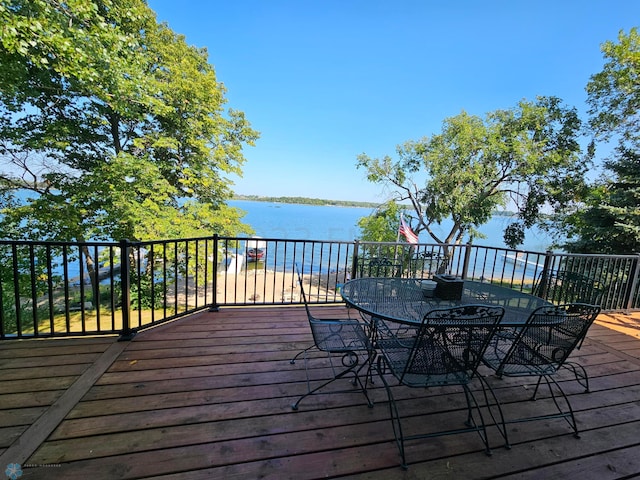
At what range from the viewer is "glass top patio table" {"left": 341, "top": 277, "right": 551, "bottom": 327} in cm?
181

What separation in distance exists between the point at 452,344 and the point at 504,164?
39.2 ft

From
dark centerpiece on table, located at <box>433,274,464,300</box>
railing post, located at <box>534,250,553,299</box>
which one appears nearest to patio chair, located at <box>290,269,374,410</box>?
dark centerpiece on table, located at <box>433,274,464,300</box>

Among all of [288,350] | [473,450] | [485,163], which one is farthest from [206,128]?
[485,163]

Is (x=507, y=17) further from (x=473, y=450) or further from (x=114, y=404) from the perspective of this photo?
(x=114, y=404)

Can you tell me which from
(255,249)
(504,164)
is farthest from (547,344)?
(504,164)

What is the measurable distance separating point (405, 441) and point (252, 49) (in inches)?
401

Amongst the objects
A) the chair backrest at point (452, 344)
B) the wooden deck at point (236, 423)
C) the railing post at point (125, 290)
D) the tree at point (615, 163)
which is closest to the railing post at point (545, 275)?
the wooden deck at point (236, 423)

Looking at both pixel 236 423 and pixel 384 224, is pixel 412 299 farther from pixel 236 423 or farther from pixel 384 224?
pixel 384 224

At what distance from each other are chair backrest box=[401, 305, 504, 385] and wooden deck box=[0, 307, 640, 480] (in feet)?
1.23

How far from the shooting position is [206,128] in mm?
7969

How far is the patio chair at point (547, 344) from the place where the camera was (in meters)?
1.55

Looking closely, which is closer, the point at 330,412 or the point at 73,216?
the point at 330,412

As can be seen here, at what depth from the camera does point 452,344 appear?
148 centimetres

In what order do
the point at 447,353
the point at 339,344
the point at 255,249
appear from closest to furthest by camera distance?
the point at 447,353, the point at 339,344, the point at 255,249
